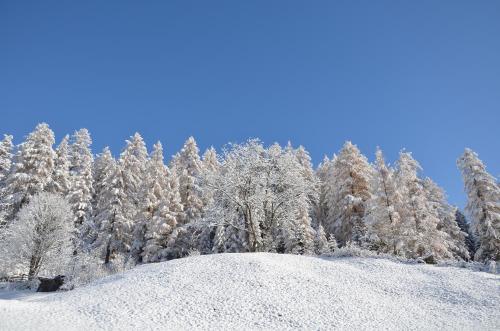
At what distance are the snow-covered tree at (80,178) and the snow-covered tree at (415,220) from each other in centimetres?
3485

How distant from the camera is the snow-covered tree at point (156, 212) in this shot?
38.0 metres

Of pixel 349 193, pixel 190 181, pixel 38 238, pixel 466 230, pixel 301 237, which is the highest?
pixel 190 181

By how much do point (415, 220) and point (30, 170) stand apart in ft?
132

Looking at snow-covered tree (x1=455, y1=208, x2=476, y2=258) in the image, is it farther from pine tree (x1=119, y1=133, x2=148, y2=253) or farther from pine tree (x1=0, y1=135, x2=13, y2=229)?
pine tree (x1=0, y1=135, x2=13, y2=229)

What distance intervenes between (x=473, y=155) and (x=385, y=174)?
8821mm

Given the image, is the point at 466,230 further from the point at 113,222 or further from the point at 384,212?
the point at 113,222

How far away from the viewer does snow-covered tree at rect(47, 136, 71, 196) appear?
40250 mm

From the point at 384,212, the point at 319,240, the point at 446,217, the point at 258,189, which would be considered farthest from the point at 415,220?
the point at 258,189

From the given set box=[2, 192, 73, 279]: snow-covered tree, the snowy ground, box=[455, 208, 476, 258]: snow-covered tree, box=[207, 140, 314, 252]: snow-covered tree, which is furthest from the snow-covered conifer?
box=[455, 208, 476, 258]: snow-covered tree

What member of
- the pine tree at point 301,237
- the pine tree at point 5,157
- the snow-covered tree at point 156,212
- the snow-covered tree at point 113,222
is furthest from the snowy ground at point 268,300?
the pine tree at point 5,157

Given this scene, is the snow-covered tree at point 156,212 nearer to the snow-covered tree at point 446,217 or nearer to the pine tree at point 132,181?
the pine tree at point 132,181

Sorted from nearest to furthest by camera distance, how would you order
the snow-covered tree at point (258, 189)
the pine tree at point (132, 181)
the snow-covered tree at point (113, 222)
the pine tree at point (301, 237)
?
1. the snow-covered tree at point (258, 189)
2. the pine tree at point (301, 237)
3. the snow-covered tree at point (113, 222)
4. the pine tree at point (132, 181)

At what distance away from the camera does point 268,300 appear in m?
13.9

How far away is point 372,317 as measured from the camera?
13023 mm
